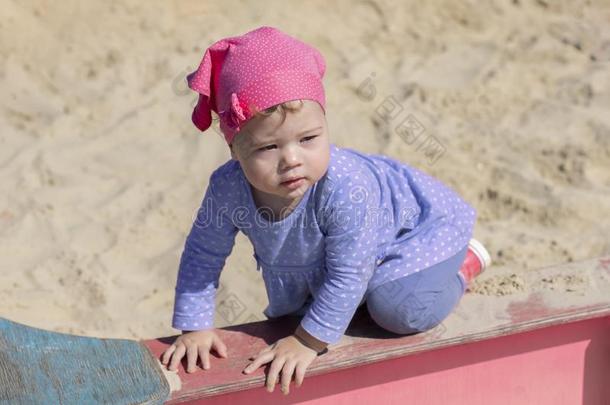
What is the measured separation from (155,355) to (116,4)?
249 cm

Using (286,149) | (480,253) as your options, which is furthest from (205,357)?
(480,253)

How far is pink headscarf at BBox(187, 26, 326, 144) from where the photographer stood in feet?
5.08

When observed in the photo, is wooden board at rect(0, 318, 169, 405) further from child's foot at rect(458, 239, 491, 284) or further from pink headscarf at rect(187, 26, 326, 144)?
child's foot at rect(458, 239, 491, 284)

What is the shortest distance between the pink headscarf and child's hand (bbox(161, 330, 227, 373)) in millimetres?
416

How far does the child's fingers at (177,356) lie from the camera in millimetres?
1749

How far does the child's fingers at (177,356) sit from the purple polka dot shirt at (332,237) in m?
0.05

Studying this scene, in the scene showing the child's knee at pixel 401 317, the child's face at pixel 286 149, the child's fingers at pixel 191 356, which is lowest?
the child's knee at pixel 401 317

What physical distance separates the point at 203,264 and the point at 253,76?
1.57ft

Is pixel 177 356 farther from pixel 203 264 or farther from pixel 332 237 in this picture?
pixel 332 237

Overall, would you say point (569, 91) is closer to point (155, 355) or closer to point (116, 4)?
point (116, 4)

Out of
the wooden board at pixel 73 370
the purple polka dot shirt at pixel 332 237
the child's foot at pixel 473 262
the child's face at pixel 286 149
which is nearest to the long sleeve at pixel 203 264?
the purple polka dot shirt at pixel 332 237

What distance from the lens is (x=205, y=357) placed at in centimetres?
177

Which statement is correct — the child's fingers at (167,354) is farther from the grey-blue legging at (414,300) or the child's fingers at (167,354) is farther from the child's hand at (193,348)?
the grey-blue legging at (414,300)

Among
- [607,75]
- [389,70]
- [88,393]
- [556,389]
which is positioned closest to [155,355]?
[88,393]
